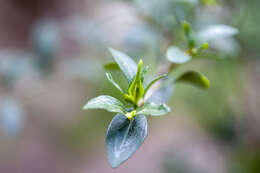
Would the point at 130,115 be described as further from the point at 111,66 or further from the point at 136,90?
the point at 111,66

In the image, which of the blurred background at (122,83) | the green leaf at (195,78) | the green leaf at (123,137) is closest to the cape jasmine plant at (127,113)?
the green leaf at (123,137)

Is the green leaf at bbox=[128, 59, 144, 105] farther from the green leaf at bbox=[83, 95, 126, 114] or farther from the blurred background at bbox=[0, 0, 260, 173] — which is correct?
the blurred background at bbox=[0, 0, 260, 173]

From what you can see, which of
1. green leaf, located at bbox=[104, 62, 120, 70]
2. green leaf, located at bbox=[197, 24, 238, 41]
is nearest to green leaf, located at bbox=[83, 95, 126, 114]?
green leaf, located at bbox=[104, 62, 120, 70]

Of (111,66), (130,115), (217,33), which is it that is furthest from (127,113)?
(217,33)

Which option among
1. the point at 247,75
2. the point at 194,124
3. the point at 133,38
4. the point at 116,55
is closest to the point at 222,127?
the point at 247,75

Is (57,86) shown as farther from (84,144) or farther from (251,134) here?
(251,134)
